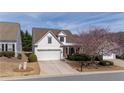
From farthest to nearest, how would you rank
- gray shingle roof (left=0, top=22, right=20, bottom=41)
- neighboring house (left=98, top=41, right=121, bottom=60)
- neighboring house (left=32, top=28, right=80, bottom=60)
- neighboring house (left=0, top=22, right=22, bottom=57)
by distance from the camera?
neighboring house (left=32, top=28, right=80, bottom=60) < gray shingle roof (left=0, top=22, right=20, bottom=41) < neighboring house (left=0, top=22, right=22, bottom=57) < neighboring house (left=98, top=41, right=121, bottom=60)

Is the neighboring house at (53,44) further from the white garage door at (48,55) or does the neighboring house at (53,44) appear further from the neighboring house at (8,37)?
the neighboring house at (8,37)

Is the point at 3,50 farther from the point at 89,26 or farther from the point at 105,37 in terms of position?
the point at 105,37

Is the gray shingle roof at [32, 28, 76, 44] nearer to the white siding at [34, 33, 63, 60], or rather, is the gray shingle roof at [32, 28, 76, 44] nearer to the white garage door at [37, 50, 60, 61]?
the white siding at [34, 33, 63, 60]

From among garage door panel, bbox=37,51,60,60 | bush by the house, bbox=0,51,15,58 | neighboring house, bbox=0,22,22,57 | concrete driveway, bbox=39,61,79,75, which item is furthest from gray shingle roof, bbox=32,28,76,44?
concrete driveway, bbox=39,61,79,75

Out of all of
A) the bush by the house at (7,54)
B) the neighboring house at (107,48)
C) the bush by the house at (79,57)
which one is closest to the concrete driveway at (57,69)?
the bush by the house at (79,57)

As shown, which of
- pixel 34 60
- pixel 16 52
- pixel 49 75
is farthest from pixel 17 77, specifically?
pixel 16 52

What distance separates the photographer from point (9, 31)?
20844 mm

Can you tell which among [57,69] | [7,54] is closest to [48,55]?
[7,54]

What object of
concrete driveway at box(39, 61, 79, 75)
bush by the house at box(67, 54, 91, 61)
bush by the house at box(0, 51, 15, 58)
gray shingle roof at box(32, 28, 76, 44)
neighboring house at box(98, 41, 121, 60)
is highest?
gray shingle roof at box(32, 28, 76, 44)

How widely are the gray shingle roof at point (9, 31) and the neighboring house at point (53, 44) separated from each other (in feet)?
9.54

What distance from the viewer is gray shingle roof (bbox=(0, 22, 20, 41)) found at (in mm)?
20188

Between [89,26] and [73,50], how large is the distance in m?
5.12

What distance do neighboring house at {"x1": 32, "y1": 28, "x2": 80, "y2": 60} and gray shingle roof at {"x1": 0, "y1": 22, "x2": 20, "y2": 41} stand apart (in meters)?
2.91

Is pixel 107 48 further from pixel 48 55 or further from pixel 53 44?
pixel 48 55
